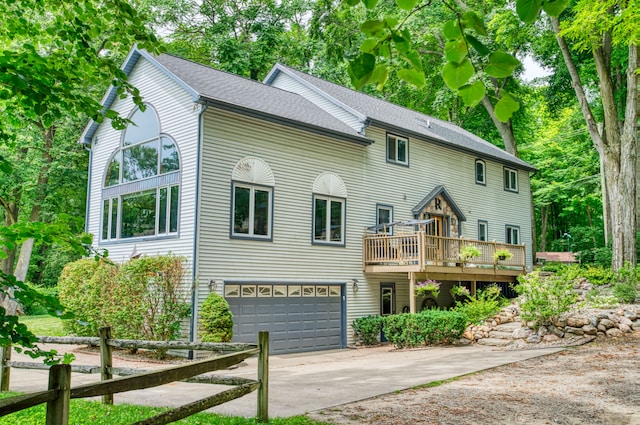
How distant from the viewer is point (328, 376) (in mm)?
10820

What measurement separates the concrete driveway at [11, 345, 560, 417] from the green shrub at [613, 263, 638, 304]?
5.24 meters

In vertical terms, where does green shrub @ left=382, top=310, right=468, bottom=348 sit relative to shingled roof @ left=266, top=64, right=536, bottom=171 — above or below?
below

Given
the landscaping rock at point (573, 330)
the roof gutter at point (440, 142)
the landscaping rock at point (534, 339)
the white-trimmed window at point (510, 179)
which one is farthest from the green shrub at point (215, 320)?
the white-trimmed window at point (510, 179)

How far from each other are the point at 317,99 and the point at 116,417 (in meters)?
16.0

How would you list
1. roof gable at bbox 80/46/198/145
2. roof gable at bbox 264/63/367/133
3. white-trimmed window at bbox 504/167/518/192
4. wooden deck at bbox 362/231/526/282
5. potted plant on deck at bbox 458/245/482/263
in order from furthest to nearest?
white-trimmed window at bbox 504/167/518/192 → roof gable at bbox 264/63/367/133 → potted plant on deck at bbox 458/245/482/263 → wooden deck at bbox 362/231/526/282 → roof gable at bbox 80/46/198/145

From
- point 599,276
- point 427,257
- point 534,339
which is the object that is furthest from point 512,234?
point 534,339

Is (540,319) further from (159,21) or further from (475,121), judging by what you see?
(159,21)

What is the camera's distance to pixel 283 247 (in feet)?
53.3

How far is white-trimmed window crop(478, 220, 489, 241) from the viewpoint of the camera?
23.2 meters

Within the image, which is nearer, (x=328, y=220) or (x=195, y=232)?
(x=195, y=232)

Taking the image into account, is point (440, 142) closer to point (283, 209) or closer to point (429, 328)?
point (283, 209)

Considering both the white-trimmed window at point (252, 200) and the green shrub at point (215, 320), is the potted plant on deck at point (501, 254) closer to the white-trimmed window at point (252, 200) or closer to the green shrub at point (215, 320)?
the white-trimmed window at point (252, 200)

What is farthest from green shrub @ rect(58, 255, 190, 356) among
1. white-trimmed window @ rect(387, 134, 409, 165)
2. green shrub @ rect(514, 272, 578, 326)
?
green shrub @ rect(514, 272, 578, 326)

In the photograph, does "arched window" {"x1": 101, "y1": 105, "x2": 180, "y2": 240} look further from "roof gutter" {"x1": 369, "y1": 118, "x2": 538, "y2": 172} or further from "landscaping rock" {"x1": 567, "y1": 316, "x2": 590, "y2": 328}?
"landscaping rock" {"x1": 567, "y1": 316, "x2": 590, "y2": 328}
